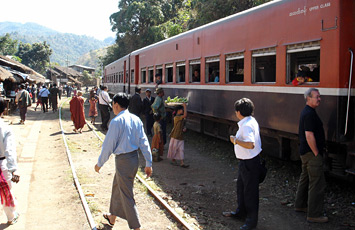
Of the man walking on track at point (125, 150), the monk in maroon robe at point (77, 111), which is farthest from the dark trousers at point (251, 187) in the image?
the monk in maroon robe at point (77, 111)

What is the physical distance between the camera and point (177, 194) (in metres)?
6.49

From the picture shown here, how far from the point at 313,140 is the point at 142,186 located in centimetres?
329

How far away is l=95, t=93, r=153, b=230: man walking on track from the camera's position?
4.28 m

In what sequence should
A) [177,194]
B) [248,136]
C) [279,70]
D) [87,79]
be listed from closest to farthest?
[248,136] → [177,194] → [279,70] → [87,79]

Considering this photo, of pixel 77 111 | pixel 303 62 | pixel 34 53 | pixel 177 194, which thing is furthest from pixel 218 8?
pixel 34 53

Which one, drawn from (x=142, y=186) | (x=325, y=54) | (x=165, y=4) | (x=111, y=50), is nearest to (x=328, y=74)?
(x=325, y=54)

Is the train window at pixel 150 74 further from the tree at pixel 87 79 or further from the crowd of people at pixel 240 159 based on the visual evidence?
the tree at pixel 87 79

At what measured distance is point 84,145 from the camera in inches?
451

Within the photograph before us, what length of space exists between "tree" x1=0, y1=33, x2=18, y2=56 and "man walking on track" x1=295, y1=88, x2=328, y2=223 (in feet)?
197

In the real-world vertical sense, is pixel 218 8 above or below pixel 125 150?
above

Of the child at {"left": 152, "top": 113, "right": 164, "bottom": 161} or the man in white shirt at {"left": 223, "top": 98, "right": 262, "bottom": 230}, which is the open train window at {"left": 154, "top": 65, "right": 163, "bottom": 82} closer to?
the child at {"left": 152, "top": 113, "right": 164, "bottom": 161}

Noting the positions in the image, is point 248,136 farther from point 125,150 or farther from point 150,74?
point 150,74

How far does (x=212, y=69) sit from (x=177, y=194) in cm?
408

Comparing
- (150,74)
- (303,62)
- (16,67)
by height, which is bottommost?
(303,62)
